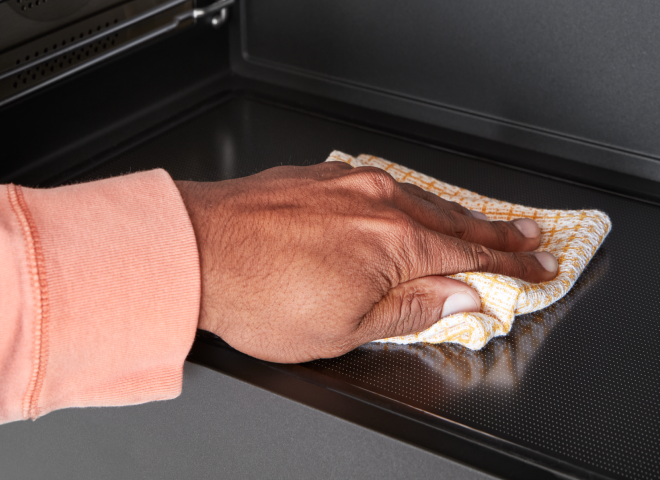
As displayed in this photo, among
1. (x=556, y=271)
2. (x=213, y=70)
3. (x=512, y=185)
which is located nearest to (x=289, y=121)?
(x=213, y=70)

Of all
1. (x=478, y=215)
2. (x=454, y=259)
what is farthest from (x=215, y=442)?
(x=478, y=215)

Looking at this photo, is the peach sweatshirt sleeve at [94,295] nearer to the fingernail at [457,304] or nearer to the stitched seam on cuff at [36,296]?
the stitched seam on cuff at [36,296]

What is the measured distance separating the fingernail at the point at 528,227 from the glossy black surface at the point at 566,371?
9cm

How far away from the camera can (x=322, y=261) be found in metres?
0.61

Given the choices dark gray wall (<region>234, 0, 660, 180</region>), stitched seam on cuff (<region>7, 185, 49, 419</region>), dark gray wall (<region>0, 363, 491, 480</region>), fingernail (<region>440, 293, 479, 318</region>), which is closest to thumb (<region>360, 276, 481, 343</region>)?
fingernail (<region>440, 293, 479, 318</region>)

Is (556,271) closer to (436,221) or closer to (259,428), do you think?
(436,221)

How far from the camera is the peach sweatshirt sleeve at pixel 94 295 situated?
51 centimetres

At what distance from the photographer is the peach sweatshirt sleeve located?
1.67 feet

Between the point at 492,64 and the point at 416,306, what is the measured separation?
626mm

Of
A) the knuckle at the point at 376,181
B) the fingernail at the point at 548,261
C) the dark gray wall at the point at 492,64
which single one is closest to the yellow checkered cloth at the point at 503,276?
the fingernail at the point at 548,261

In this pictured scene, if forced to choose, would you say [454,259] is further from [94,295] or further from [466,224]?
[94,295]

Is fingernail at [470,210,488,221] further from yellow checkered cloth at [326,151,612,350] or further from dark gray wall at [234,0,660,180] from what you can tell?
dark gray wall at [234,0,660,180]

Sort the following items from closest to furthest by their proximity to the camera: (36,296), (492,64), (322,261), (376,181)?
(36,296) → (322,261) → (376,181) → (492,64)

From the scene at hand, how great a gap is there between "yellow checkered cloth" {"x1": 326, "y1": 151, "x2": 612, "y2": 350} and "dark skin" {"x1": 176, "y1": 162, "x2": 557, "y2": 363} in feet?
0.06
